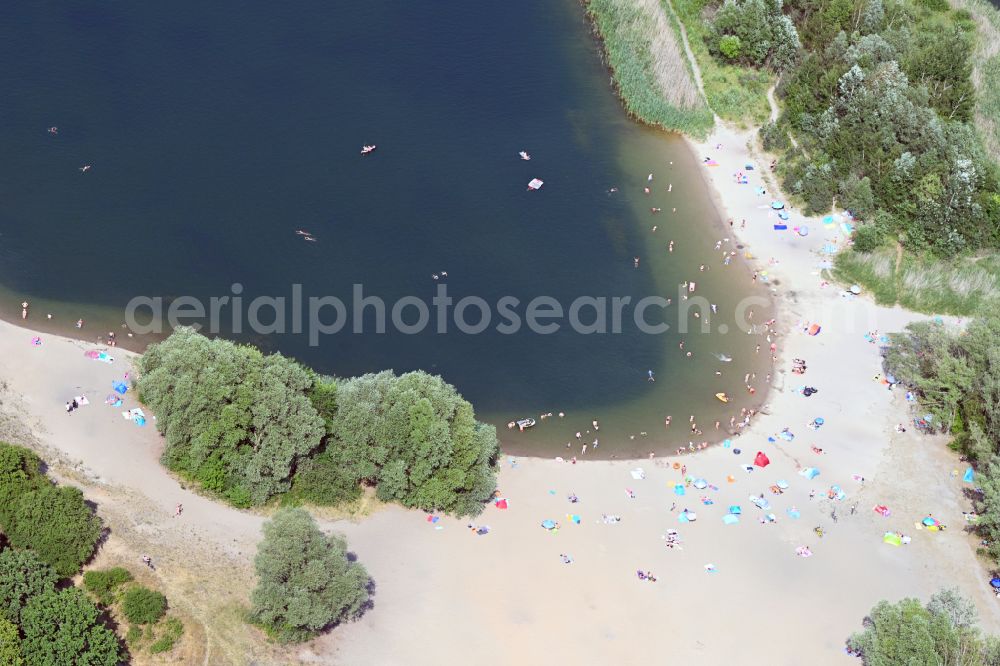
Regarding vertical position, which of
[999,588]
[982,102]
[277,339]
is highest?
[982,102]

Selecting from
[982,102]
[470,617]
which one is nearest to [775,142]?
[982,102]

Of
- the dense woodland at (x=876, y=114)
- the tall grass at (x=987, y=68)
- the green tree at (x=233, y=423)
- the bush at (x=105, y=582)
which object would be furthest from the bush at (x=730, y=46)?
the bush at (x=105, y=582)

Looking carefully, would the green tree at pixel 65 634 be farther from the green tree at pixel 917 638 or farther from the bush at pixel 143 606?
the green tree at pixel 917 638

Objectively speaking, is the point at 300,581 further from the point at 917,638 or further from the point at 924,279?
the point at 924,279

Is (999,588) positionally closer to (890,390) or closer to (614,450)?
(890,390)

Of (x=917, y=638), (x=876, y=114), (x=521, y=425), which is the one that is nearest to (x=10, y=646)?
(x=521, y=425)

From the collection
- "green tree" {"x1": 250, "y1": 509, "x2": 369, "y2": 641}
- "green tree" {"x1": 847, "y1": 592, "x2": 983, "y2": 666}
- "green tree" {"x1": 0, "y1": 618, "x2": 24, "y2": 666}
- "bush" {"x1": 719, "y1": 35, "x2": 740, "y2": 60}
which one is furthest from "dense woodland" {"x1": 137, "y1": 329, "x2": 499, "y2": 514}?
"bush" {"x1": 719, "y1": 35, "x2": 740, "y2": 60}

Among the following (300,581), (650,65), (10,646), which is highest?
(650,65)

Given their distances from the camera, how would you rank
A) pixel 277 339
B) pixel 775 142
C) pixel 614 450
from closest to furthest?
pixel 614 450 → pixel 277 339 → pixel 775 142
